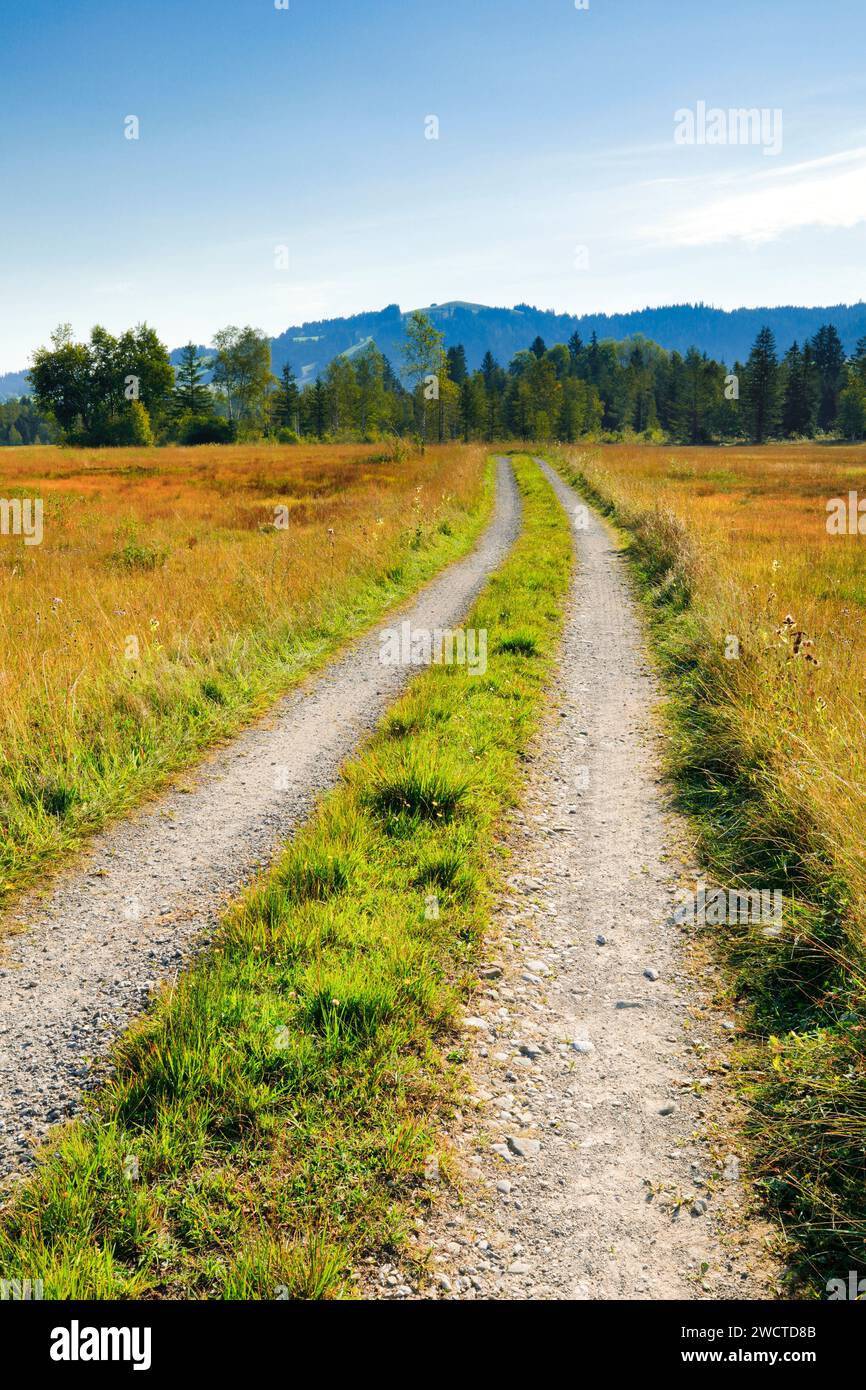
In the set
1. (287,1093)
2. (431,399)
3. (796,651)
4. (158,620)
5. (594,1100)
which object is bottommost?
(594,1100)

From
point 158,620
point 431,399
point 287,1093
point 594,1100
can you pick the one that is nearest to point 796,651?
point 594,1100

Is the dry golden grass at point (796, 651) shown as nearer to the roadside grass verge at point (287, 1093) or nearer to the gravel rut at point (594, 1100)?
the gravel rut at point (594, 1100)

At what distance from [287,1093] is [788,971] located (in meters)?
3.01

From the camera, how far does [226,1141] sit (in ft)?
10.7

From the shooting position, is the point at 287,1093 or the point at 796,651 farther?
the point at 796,651

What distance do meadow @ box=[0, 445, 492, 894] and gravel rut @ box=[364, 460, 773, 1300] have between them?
3.90 m

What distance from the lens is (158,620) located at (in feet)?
36.3

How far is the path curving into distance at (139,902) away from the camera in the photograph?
3824 mm

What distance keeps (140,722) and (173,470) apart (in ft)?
146

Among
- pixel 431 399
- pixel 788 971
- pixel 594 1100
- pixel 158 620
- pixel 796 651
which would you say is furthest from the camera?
pixel 431 399

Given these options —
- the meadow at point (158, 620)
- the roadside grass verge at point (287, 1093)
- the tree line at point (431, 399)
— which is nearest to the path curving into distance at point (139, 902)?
the roadside grass verge at point (287, 1093)

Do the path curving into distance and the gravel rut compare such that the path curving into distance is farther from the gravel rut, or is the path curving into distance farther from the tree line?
the tree line

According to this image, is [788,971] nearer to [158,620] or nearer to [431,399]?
[158,620]

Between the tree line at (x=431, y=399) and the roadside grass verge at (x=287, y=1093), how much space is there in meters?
82.1
